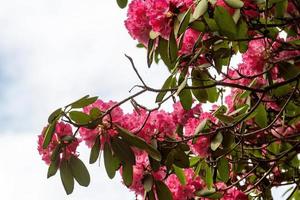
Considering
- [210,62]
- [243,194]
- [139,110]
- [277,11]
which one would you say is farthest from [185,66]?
[243,194]

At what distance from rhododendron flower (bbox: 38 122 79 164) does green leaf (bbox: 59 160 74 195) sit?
3 centimetres

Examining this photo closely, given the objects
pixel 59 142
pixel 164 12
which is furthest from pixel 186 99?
pixel 59 142

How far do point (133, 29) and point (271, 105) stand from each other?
735mm

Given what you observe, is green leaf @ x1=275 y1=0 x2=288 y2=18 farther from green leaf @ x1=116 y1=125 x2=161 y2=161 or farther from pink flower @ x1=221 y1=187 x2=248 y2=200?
pink flower @ x1=221 y1=187 x2=248 y2=200

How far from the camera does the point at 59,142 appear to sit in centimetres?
209

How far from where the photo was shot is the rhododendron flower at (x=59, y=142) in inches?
81.8

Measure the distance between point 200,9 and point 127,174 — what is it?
0.72 metres

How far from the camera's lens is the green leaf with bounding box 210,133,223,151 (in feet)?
7.14

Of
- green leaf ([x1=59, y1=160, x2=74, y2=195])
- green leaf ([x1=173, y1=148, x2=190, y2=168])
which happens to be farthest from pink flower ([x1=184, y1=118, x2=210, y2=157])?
green leaf ([x1=59, y1=160, x2=74, y2=195])

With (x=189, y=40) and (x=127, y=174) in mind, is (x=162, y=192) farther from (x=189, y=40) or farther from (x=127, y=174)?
(x=189, y=40)

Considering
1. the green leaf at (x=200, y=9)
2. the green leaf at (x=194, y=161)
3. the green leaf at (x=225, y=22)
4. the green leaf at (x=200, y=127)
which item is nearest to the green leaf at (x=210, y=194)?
the green leaf at (x=194, y=161)

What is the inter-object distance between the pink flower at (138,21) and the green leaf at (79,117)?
0.46 metres

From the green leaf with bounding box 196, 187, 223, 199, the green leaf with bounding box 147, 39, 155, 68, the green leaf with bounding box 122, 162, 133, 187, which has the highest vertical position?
the green leaf with bounding box 147, 39, 155, 68

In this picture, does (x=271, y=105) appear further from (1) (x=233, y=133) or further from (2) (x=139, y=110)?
(2) (x=139, y=110)
